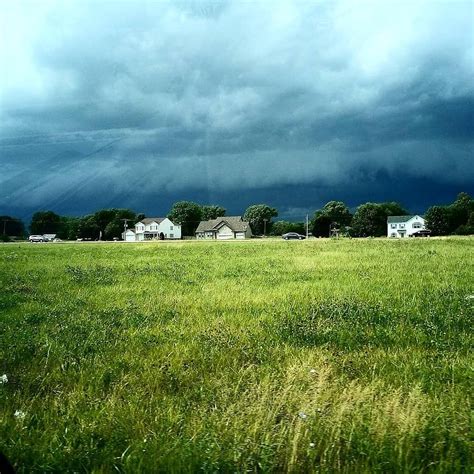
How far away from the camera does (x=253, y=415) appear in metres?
4.69

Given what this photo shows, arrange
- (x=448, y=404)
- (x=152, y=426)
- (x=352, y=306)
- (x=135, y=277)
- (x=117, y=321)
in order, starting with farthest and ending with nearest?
(x=135, y=277), (x=352, y=306), (x=117, y=321), (x=448, y=404), (x=152, y=426)

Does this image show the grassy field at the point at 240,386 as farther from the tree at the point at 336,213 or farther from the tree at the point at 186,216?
the tree at the point at 186,216

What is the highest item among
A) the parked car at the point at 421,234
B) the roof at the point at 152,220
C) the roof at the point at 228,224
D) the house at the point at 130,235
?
the roof at the point at 152,220

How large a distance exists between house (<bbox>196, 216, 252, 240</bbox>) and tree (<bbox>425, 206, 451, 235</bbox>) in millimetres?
62291

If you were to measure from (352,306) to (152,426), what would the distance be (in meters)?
6.90

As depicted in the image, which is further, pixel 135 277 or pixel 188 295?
pixel 135 277

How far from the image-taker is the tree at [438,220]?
13488 centimetres

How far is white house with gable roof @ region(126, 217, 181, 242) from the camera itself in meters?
173

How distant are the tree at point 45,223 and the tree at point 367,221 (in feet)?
367

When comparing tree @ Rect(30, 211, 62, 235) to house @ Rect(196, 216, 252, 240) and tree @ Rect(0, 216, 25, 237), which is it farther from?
house @ Rect(196, 216, 252, 240)

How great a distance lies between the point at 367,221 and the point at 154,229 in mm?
83424

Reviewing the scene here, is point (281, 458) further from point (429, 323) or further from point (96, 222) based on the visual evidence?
point (96, 222)

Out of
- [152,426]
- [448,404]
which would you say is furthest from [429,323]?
[152,426]

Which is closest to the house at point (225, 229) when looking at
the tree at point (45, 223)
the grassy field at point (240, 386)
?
the tree at point (45, 223)
